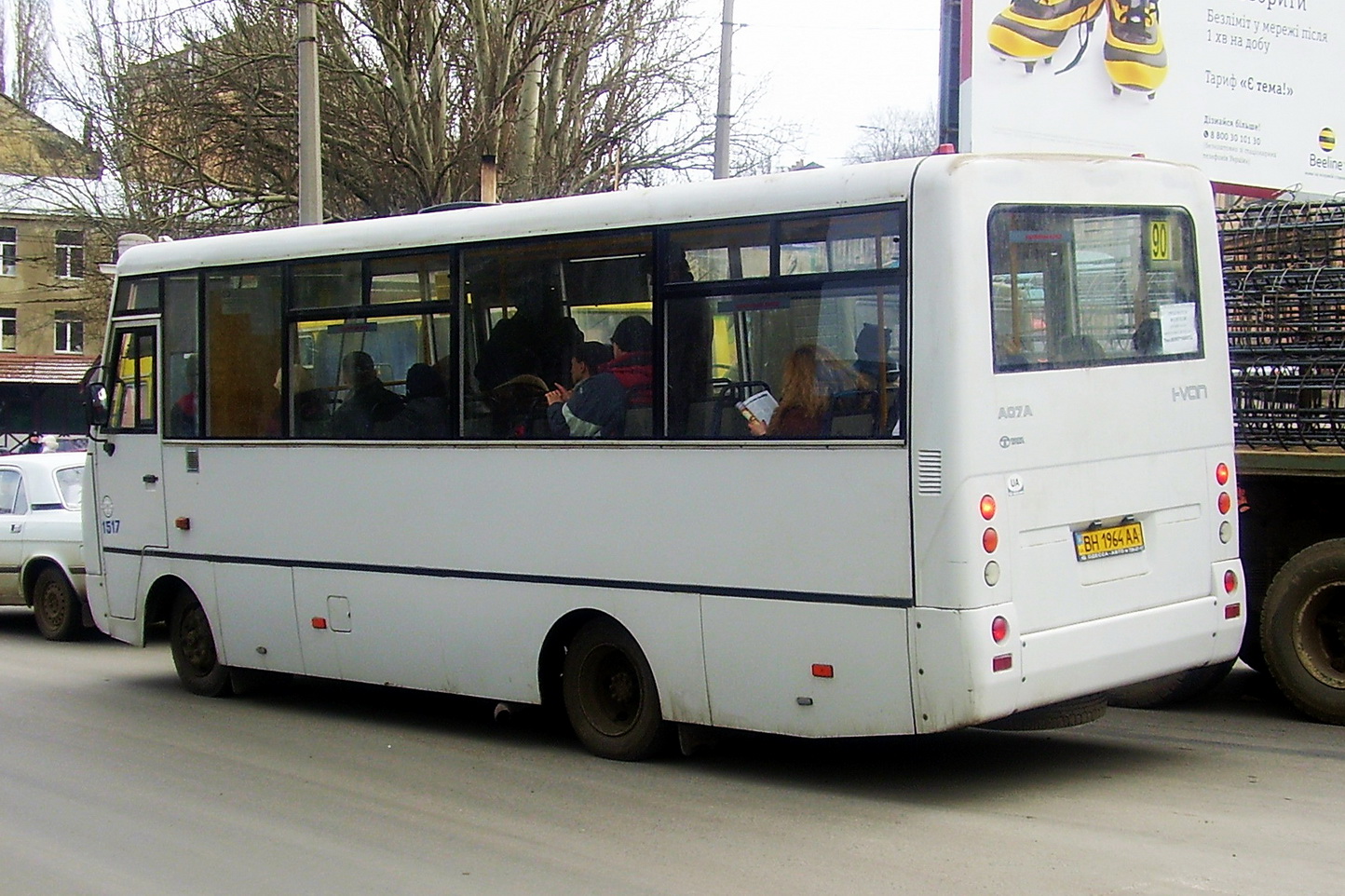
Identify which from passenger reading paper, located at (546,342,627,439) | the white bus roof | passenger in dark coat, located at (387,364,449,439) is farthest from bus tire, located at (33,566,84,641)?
passenger reading paper, located at (546,342,627,439)

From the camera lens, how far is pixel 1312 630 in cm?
958

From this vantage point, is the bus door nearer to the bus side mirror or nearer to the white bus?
the bus side mirror

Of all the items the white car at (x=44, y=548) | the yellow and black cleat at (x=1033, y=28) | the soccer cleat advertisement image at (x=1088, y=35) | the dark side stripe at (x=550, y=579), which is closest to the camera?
the dark side stripe at (x=550, y=579)

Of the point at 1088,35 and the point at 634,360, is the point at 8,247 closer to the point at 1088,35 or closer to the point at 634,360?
the point at 1088,35

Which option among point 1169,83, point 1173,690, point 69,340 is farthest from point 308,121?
point 69,340

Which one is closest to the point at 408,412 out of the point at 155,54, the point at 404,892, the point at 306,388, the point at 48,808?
the point at 306,388

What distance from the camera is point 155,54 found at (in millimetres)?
25828

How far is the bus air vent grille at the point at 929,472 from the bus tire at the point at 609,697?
6.74 ft

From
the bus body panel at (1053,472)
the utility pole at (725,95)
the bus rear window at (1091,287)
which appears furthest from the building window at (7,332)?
the bus body panel at (1053,472)

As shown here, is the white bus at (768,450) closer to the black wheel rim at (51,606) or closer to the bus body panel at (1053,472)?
the bus body panel at (1053,472)

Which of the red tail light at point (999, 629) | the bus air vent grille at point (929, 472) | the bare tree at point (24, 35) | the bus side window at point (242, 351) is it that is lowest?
the red tail light at point (999, 629)

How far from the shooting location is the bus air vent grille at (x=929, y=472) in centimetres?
750

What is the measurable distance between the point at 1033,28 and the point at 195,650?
397 inches

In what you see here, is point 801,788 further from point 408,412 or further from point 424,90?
point 424,90
